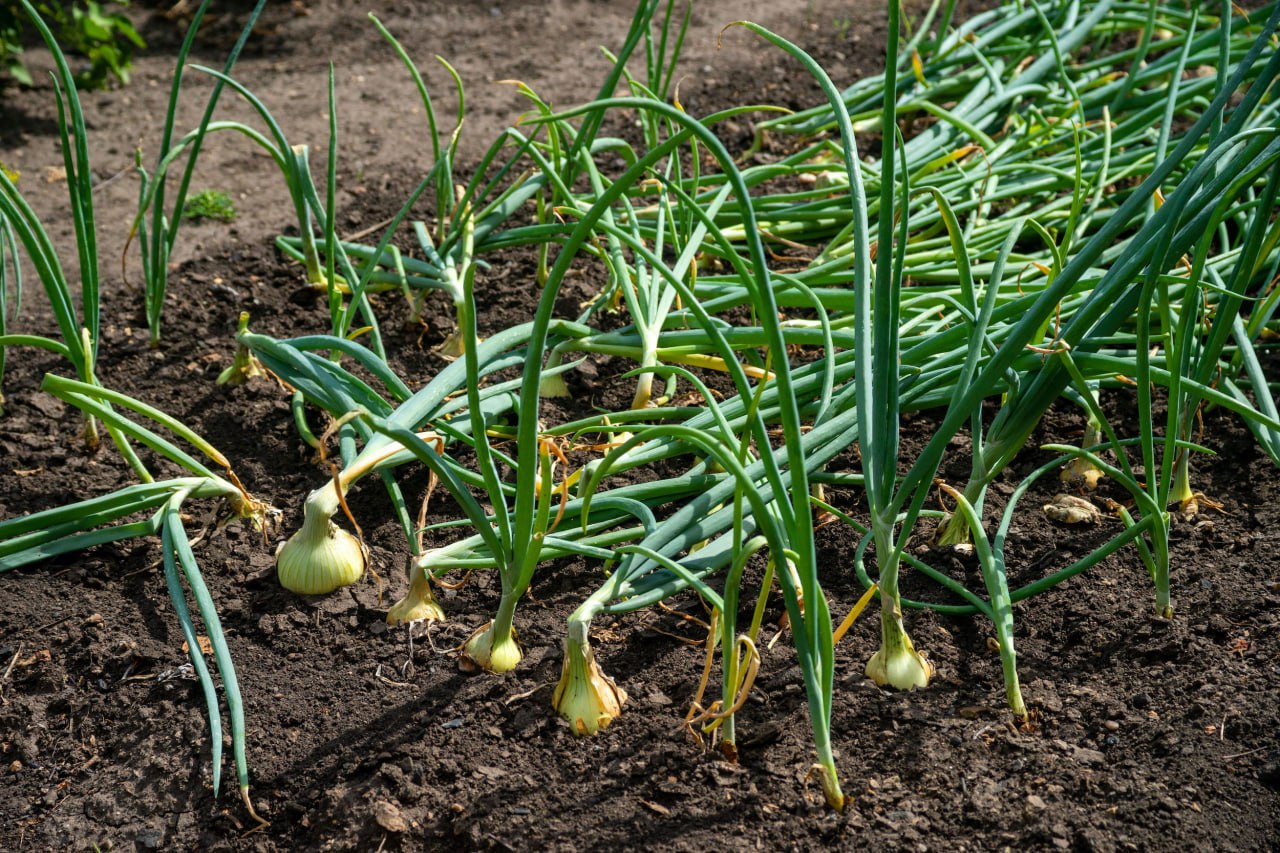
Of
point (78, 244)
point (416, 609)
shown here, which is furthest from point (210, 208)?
point (416, 609)

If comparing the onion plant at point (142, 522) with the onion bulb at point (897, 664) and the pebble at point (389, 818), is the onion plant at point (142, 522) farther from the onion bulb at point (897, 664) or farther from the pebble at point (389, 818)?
the onion bulb at point (897, 664)

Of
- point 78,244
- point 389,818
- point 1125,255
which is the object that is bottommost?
point 389,818

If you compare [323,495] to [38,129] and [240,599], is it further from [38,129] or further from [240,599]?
[38,129]

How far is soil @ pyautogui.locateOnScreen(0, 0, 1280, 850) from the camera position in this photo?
126 centimetres

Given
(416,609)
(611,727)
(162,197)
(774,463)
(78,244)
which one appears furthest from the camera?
(162,197)

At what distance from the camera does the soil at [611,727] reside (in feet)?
4.14

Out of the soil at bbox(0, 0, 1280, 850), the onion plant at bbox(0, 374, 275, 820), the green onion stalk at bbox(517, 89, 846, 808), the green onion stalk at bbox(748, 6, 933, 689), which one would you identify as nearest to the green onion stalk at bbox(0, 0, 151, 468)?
the onion plant at bbox(0, 374, 275, 820)

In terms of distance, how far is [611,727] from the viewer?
1391mm

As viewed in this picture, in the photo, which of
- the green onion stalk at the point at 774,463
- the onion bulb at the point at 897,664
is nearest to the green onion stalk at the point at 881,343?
the onion bulb at the point at 897,664

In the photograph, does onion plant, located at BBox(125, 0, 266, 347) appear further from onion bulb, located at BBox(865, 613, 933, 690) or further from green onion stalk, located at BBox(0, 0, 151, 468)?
onion bulb, located at BBox(865, 613, 933, 690)

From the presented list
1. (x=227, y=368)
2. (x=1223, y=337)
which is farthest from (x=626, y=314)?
(x=1223, y=337)

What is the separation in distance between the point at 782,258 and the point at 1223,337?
1.00 m

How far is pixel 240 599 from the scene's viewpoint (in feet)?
5.35

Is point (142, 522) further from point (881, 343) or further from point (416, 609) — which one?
point (881, 343)
